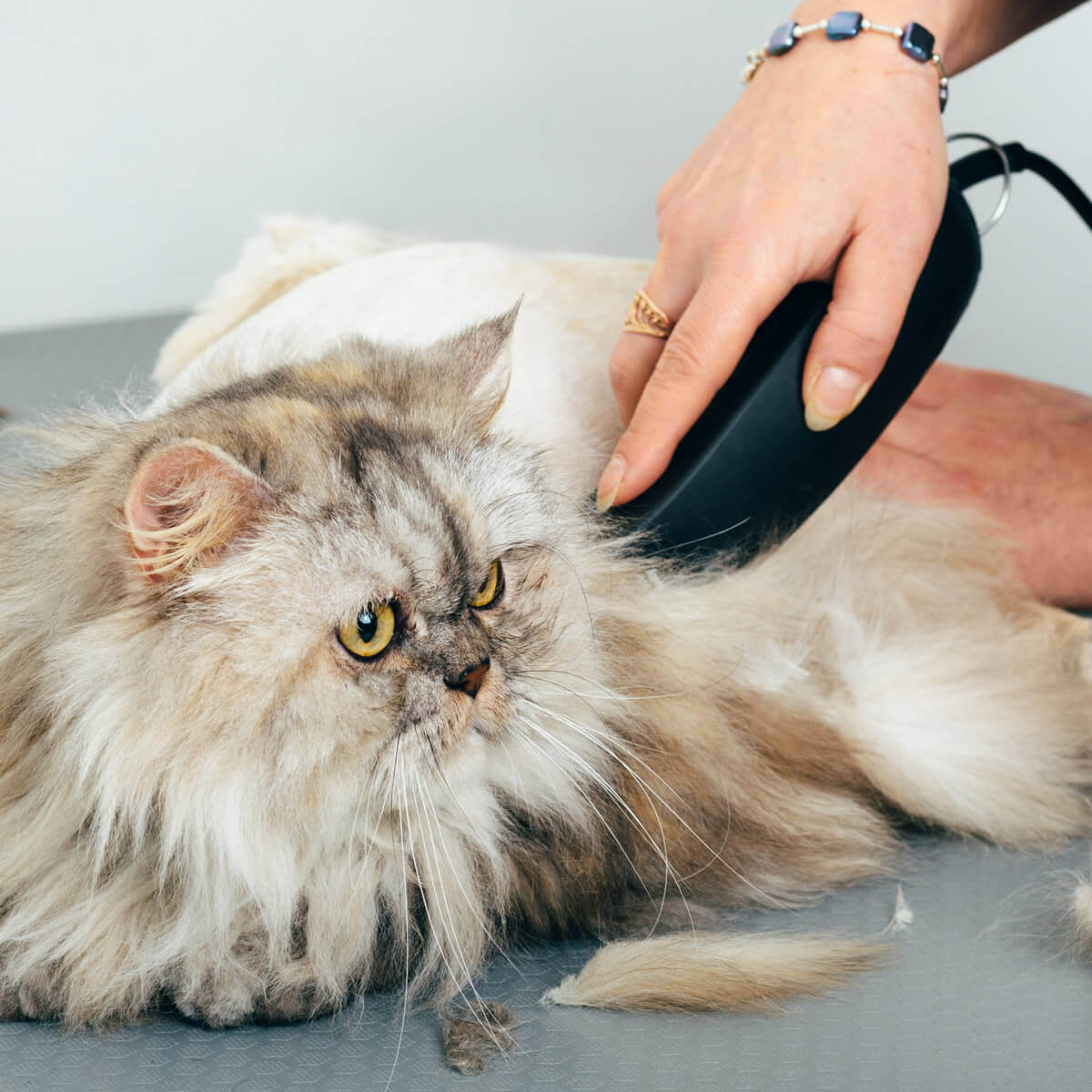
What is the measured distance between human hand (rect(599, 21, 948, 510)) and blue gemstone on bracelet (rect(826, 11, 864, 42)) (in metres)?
0.02

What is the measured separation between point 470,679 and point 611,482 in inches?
11.7

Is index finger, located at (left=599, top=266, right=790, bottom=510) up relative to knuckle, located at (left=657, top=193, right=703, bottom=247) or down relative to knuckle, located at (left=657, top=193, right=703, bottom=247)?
down

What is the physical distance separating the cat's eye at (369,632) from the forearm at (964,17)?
30.4 inches

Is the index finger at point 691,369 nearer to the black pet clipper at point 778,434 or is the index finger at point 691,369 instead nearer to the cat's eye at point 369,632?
the black pet clipper at point 778,434

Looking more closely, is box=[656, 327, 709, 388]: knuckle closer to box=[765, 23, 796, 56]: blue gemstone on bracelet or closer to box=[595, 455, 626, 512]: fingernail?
box=[595, 455, 626, 512]: fingernail

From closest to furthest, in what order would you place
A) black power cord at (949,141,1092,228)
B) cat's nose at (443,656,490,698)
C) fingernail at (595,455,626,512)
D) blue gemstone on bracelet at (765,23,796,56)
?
cat's nose at (443,656,490,698)
fingernail at (595,455,626,512)
blue gemstone on bracelet at (765,23,796,56)
black power cord at (949,141,1092,228)

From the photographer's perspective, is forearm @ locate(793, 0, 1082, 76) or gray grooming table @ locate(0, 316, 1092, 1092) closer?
gray grooming table @ locate(0, 316, 1092, 1092)

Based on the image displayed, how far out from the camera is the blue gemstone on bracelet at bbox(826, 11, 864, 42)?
3.68ft

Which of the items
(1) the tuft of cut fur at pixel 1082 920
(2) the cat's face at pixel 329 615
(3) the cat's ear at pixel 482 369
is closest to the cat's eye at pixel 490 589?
(2) the cat's face at pixel 329 615

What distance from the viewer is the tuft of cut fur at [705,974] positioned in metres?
0.88

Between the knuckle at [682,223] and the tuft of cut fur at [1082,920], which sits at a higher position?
the knuckle at [682,223]

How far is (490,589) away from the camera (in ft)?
2.93

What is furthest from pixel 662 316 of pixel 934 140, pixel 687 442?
pixel 934 140

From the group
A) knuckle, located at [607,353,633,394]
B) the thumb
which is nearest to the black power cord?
the thumb
